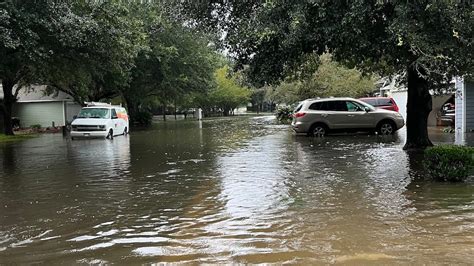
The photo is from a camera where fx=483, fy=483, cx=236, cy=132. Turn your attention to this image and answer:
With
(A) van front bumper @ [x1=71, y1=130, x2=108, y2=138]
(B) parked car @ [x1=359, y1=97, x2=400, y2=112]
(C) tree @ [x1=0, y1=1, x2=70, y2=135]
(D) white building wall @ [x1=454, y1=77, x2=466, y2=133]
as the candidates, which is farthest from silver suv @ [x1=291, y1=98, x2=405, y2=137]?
(C) tree @ [x1=0, y1=1, x2=70, y2=135]

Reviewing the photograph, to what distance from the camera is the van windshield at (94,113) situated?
23609 millimetres

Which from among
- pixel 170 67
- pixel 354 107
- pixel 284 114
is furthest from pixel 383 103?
pixel 170 67

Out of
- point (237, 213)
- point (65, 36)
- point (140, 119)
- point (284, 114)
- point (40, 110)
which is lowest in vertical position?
point (237, 213)

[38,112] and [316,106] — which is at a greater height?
[38,112]

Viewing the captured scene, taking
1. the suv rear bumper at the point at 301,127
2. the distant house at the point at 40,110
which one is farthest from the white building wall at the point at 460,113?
the distant house at the point at 40,110

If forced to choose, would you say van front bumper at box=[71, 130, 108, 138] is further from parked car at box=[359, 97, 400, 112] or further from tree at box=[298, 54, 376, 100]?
tree at box=[298, 54, 376, 100]

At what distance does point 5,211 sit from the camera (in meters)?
7.17

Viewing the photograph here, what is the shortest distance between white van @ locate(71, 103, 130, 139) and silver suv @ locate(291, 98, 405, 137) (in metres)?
9.27

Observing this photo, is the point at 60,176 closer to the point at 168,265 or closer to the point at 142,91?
the point at 168,265

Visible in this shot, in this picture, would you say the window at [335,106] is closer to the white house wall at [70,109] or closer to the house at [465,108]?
the house at [465,108]

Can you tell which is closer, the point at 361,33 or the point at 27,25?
the point at 361,33

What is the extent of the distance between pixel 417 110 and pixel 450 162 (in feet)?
16.3

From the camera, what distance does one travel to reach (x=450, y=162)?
27.5ft

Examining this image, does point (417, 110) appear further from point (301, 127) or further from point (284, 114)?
point (284, 114)
